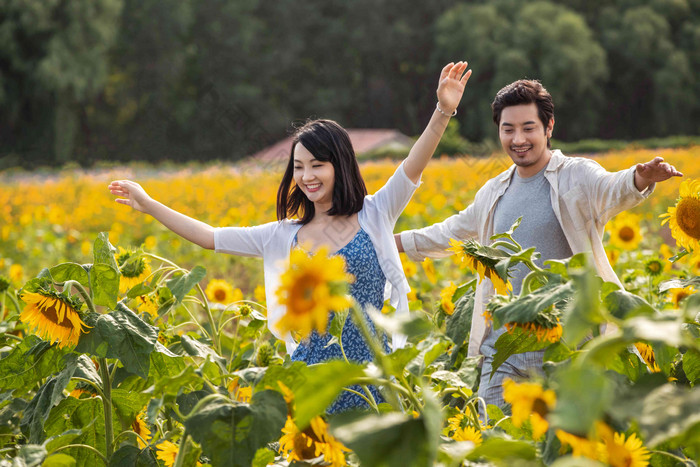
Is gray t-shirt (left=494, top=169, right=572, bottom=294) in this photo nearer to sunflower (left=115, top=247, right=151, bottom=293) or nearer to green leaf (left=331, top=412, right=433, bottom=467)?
sunflower (left=115, top=247, right=151, bottom=293)

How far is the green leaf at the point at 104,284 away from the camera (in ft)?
3.35

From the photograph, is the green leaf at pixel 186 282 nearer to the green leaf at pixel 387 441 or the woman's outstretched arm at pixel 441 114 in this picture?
the woman's outstretched arm at pixel 441 114

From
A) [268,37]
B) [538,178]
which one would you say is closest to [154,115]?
[268,37]

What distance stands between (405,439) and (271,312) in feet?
3.18

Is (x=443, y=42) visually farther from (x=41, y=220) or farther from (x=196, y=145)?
(x=41, y=220)

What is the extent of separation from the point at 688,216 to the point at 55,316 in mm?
983

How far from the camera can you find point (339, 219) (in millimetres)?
1728

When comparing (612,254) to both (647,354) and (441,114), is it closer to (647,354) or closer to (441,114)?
(441,114)

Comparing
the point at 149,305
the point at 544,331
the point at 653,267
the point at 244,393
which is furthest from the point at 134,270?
the point at 653,267

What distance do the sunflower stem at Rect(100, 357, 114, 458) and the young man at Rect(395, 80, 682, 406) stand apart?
33.5 inches

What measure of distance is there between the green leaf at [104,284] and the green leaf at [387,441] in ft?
1.82

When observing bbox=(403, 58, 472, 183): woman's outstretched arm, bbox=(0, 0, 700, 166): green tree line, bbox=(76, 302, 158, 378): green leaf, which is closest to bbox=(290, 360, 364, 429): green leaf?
bbox=(76, 302, 158, 378): green leaf

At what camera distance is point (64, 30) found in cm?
1845

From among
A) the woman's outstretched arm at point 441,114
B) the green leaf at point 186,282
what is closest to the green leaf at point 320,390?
the green leaf at point 186,282
